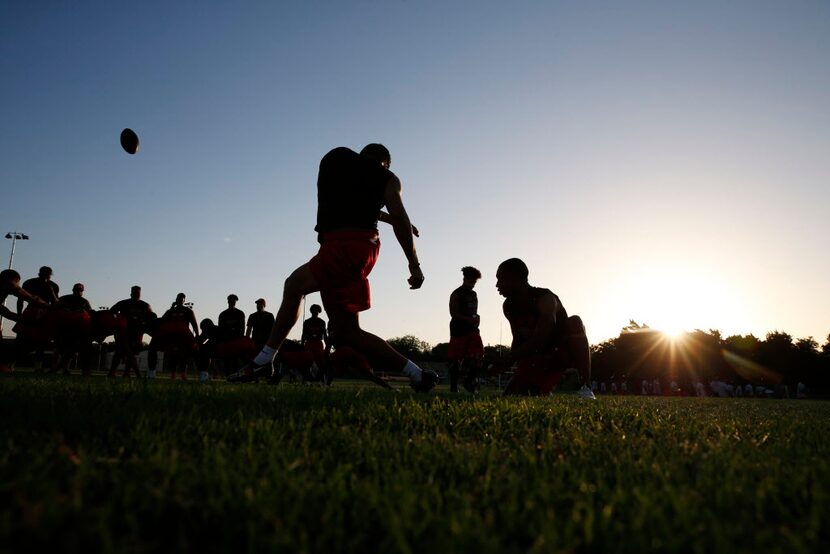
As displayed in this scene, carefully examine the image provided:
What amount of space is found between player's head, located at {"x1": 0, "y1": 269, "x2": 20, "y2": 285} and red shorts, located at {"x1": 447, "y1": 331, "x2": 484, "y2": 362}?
7.90 metres

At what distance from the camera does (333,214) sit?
532 centimetres

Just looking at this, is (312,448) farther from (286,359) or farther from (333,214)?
(286,359)

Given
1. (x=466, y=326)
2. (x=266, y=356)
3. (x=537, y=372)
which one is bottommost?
(x=537, y=372)

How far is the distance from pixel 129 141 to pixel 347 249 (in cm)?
811

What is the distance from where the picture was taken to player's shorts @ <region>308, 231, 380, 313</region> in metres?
5.22

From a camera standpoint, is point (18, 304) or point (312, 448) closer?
point (312, 448)

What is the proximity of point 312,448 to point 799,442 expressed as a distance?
2580 millimetres

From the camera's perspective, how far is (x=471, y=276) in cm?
1141

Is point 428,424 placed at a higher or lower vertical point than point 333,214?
lower

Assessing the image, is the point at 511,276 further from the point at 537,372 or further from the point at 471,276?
the point at 471,276

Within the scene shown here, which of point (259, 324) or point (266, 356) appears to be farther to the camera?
point (259, 324)

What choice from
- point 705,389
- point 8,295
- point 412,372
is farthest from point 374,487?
point 705,389

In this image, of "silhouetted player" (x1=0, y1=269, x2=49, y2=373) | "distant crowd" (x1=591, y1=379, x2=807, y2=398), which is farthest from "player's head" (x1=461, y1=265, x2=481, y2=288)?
"distant crowd" (x1=591, y1=379, x2=807, y2=398)

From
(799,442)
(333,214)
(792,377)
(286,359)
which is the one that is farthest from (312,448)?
(792,377)
